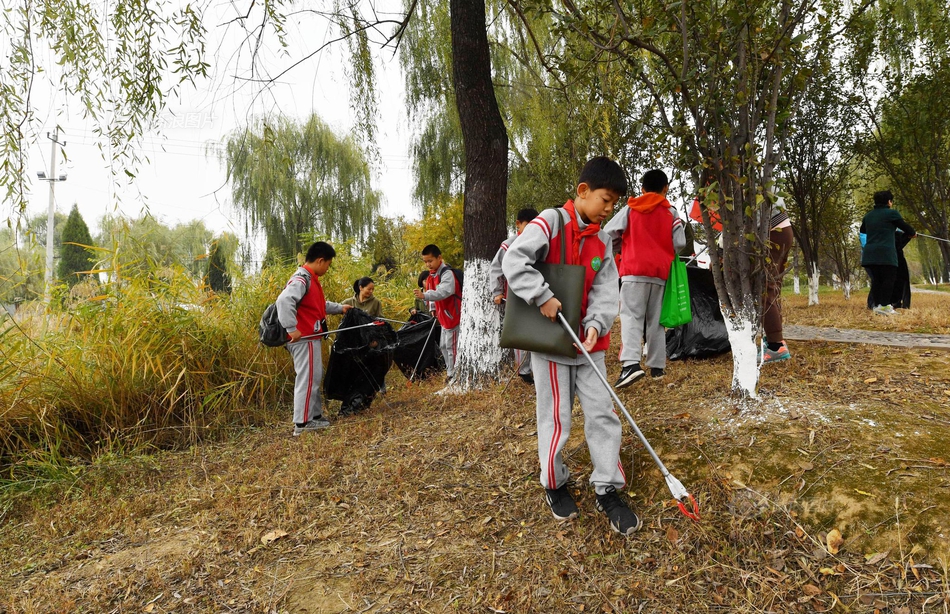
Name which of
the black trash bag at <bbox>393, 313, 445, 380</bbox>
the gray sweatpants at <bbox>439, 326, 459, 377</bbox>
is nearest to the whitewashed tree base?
the gray sweatpants at <bbox>439, 326, 459, 377</bbox>

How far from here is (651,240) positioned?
4.43 m

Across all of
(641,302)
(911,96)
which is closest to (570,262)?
(641,302)

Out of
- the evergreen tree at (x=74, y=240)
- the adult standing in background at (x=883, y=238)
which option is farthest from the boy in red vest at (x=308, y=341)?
the evergreen tree at (x=74, y=240)

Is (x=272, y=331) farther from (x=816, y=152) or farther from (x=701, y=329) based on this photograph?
(x=816, y=152)

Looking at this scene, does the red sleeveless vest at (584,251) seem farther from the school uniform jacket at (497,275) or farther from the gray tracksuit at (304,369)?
the gray tracksuit at (304,369)

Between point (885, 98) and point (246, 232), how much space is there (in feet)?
51.8

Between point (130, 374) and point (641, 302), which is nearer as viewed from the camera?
point (641, 302)

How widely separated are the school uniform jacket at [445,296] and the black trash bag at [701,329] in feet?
7.75

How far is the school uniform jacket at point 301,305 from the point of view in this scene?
195 inches

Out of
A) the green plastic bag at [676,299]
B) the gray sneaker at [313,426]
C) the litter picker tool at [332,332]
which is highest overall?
the green plastic bag at [676,299]

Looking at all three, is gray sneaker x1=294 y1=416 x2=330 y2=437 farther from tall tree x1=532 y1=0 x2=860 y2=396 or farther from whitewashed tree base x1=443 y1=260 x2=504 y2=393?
tall tree x1=532 y1=0 x2=860 y2=396

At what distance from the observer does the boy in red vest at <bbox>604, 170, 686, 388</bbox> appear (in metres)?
4.41

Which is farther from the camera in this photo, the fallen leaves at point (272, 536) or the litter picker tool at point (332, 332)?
the litter picker tool at point (332, 332)

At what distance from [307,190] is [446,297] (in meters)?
12.5
